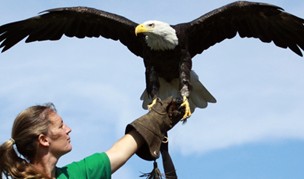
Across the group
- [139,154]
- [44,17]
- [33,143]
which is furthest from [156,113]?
[44,17]

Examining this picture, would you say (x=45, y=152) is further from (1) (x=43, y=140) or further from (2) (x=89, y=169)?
(2) (x=89, y=169)

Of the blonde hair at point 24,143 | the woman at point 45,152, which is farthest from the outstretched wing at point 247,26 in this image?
the blonde hair at point 24,143

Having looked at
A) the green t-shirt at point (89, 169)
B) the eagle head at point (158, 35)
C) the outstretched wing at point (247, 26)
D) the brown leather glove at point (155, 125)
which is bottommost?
the green t-shirt at point (89, 169)

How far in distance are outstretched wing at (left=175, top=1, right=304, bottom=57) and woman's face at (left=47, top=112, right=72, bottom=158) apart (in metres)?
4.75

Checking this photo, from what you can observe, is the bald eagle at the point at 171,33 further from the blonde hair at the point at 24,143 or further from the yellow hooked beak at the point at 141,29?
the blonde hair at the point at 24,143

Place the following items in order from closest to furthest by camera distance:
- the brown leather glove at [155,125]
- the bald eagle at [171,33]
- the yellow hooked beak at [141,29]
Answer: the brown leather glove at [155,125]
the yellow hooked beak at [141,29]
the bald eagle at [171,33]

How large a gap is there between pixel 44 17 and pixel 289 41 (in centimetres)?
275

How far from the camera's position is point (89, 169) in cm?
251

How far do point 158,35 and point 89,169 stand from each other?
4464mm

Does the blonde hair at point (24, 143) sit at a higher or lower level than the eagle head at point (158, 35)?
lower

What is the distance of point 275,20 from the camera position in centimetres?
731

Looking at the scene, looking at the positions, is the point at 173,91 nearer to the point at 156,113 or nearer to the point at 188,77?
the point at 188,77

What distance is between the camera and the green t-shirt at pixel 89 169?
2492 millimetres

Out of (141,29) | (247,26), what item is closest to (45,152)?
(141,29)
